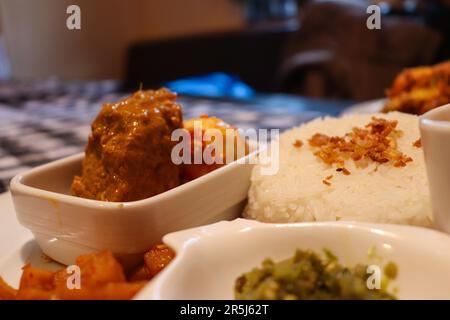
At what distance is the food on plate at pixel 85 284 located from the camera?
984 millimetres

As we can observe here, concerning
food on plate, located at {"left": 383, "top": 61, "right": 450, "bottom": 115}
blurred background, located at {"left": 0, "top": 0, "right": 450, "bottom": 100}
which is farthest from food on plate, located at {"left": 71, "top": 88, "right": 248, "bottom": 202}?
blurred background, located at {"left": 0, "top": 0, "right": 450, "bottom": 100}

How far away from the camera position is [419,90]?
268cm

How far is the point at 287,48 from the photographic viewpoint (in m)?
5.68

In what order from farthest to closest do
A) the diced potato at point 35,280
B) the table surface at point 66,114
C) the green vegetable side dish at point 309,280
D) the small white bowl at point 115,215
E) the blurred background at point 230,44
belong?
the blurred background at point 230,44 → the table surface at point 66,114 → the small white bowl at point 115,215 → the diced potato at point 35,280 → the green vegetable side dish at point 309,280

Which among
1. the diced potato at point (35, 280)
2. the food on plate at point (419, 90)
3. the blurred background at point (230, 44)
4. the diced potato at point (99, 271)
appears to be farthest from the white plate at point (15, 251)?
the blurred background at point (230, 44)

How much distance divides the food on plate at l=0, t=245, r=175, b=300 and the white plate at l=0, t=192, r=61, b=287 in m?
0.16

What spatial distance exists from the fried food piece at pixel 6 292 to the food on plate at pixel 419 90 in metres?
1.96

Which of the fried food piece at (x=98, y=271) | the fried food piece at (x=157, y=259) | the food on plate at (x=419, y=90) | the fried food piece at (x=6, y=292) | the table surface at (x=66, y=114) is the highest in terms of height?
the food on plate at (x=419, y=90)

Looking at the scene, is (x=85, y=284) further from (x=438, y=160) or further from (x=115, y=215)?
(x=438, y=160)

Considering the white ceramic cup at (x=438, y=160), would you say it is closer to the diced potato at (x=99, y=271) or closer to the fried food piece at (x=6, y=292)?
the diced potato at (x=99, y=271)

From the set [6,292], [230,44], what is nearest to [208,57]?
[230,44]

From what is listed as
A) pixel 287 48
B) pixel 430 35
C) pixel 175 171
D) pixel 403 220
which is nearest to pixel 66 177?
pixel 175 171
